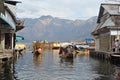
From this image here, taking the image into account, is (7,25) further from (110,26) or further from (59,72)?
(59,72)

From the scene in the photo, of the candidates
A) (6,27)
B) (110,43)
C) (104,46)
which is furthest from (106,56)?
(6,27)

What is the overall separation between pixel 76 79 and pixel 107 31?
32604mm

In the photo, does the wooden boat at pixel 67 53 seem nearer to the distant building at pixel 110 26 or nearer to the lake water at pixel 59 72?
the distant building at pixel 110 26

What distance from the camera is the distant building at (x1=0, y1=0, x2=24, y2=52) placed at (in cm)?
5429

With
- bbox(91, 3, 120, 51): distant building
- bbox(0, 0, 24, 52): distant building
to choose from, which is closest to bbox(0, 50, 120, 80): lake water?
bbox(0, 0, 24, 52): distant building

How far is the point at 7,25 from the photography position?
60031 mm

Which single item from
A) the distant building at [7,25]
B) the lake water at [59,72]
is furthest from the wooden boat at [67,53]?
the lake water at [59,72]

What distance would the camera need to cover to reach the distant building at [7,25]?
54.3 meters

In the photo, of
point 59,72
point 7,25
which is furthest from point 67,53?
point 59,72

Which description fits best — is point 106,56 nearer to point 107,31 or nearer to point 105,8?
point 107,31

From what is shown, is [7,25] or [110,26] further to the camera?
[110,26]

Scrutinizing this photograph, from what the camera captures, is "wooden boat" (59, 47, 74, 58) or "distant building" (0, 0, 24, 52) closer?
"distant building" (0, 0, 24, 52)

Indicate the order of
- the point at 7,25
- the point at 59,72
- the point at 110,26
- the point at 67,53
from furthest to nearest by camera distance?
the point at 67,53 → the point at 110,26 → the point at 7,25 → the point at 59,72

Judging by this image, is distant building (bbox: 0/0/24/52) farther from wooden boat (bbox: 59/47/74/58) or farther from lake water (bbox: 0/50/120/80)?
wooden boat (bbox: 59/47/74/58)
